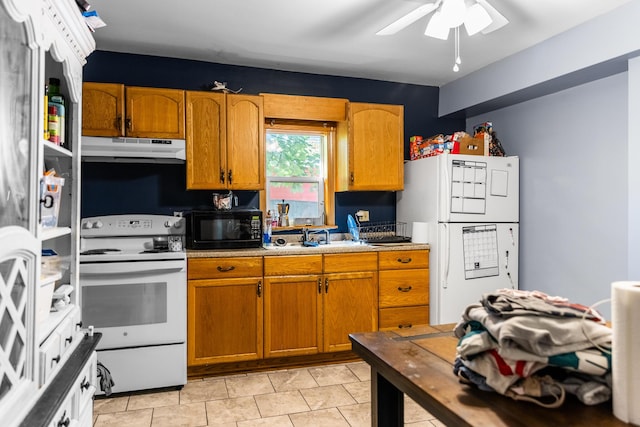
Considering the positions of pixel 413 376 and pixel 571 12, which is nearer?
pixel 413 376

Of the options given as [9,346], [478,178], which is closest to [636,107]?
[478,178]

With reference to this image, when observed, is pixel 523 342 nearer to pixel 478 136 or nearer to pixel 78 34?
pixel 78 34

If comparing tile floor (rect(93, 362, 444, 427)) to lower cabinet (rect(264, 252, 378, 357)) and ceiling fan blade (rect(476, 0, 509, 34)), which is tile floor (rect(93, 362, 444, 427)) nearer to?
lower cabinet (rect(264, 252, 378, 357))

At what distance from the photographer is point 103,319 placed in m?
2.96

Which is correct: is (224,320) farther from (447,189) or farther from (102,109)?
(447,189)

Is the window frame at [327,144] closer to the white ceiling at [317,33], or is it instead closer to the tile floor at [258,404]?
the white ceiling at [317,33]

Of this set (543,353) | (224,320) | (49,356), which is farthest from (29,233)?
(224,320)

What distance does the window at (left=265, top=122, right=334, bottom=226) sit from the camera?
4070mm

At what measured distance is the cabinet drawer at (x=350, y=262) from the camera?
11.6 feet

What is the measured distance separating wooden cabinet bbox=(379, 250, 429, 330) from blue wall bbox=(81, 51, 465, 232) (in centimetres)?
70

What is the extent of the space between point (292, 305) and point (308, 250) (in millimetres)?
440

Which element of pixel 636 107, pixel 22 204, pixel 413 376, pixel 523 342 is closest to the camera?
pixel 523 342

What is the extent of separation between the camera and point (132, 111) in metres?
3.32

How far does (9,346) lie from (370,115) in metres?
3.31
